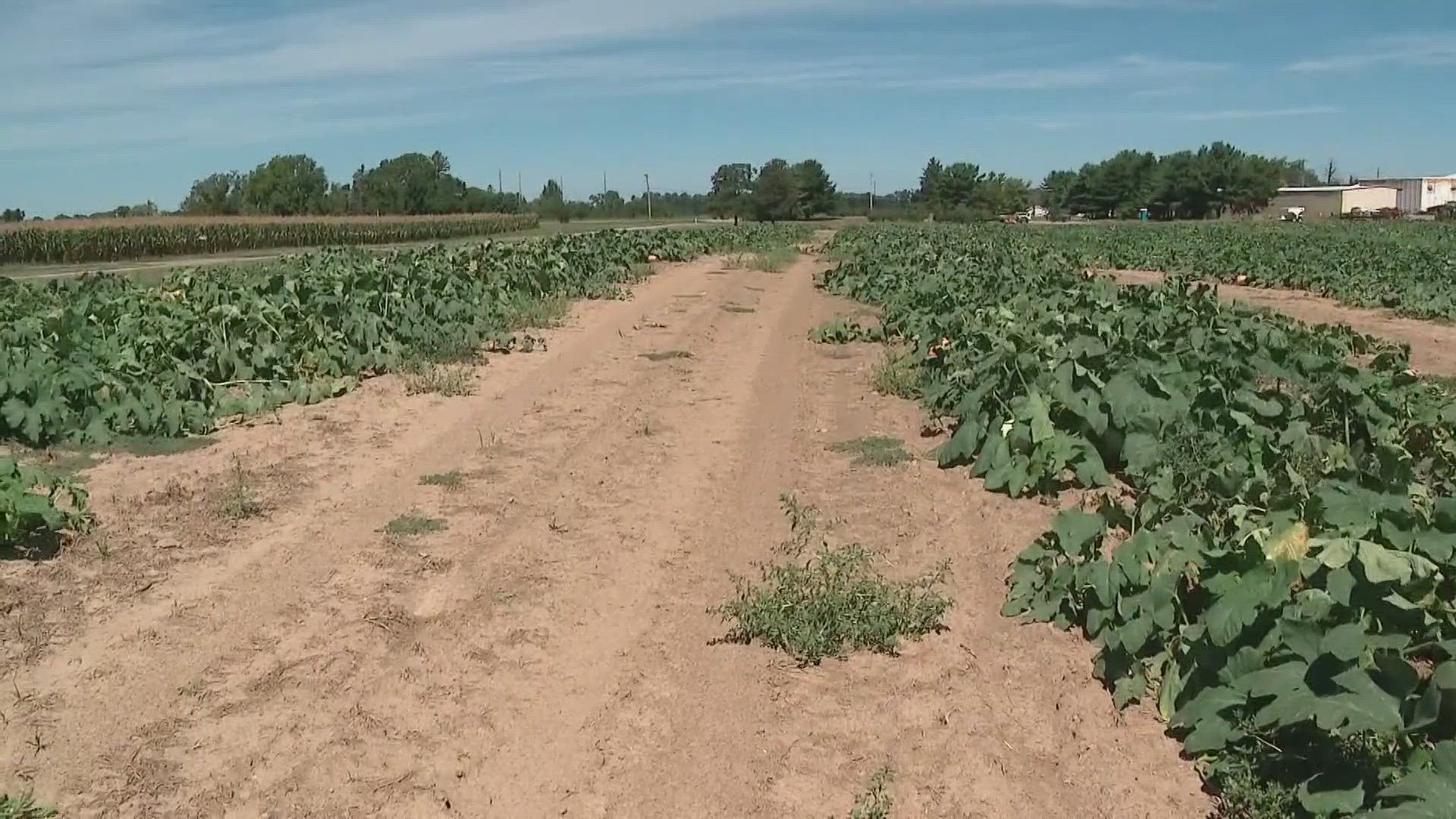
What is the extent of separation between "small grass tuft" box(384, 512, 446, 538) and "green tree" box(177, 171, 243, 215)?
92.2 m

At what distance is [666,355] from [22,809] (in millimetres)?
11313

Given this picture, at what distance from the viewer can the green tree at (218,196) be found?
3684 inches

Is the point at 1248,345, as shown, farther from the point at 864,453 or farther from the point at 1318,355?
the point at 864,453

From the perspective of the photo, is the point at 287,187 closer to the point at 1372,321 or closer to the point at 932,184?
the point at 932,184

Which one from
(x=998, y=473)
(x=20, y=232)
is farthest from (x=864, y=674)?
(x=20, y=232)

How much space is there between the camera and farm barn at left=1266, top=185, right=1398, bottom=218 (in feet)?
337

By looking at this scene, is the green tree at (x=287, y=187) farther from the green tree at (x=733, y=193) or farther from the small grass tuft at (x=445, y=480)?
the small grass tuft at (x=445, y=480)

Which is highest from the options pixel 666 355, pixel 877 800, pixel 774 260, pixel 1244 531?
pixel 774 260

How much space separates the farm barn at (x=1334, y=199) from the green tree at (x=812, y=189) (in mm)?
37371

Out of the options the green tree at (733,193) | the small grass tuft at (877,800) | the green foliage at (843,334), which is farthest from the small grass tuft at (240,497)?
the green tree at (733,193)

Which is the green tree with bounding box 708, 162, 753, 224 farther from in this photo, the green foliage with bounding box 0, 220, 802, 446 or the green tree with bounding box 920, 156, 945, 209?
the green foliage with bounding box 0, 220, 802, 446

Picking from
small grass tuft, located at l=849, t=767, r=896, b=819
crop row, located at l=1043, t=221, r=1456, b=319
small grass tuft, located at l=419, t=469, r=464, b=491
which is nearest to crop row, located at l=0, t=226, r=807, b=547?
small grass tuft, located at l=419, t=469, r=464, b=491

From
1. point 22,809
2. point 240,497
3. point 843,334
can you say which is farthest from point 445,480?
point 843,334

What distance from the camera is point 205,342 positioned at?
37.9ft
